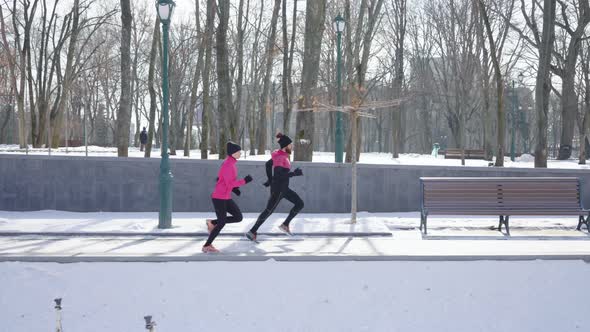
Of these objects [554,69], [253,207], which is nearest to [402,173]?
[253,207]

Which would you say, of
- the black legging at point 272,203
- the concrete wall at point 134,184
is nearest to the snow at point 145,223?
the concrete wall at point 134,184

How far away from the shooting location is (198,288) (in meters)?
7.20

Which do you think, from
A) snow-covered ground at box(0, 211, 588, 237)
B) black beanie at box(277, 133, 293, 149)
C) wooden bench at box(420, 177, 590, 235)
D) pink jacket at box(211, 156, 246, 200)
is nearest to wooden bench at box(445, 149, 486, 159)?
snow-covered ground at box(0, 211, 588, 237)

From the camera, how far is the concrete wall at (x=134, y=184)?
14.0 metres

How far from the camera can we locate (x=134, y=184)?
1407 cm

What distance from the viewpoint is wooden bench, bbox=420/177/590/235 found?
10977 millimetres

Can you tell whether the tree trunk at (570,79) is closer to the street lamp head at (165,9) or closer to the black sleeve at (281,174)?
the street lamp head at (165,9)

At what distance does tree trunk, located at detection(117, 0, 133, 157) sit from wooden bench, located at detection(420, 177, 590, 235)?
12.3 meters

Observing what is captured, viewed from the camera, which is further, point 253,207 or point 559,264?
point 253,207

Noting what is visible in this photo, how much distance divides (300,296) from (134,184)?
810 cm

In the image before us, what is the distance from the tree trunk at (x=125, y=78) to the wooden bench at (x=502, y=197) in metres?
12.3

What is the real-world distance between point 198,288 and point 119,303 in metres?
0.93

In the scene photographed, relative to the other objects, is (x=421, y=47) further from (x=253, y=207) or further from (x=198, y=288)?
(x=198, y=288)

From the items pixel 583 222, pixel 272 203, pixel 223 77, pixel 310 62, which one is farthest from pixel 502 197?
pixel 223 77
